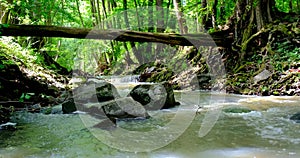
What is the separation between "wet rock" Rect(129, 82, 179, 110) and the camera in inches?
229

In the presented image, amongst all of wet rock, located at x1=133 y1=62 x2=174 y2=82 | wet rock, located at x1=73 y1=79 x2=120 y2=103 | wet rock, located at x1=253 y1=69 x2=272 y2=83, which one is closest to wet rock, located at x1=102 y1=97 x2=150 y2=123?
wet rock, located at x1=73 y1=79 x2=120 y2=103

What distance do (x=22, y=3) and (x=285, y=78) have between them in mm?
7572

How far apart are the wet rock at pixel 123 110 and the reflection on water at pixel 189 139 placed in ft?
0.86

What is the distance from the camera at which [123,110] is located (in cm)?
477

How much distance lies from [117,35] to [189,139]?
4.35 m

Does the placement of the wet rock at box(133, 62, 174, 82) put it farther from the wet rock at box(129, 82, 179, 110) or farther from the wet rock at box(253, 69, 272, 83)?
the wet rock at box(129, 82, 179, 110)

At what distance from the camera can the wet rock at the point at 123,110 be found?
474 centimetres

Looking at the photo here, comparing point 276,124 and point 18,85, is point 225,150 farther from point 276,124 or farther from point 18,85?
point 18,85

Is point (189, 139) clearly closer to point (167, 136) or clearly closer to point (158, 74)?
point (167, 136)

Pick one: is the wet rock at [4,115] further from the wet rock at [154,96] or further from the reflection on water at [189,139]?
the wet rock at [154,96]

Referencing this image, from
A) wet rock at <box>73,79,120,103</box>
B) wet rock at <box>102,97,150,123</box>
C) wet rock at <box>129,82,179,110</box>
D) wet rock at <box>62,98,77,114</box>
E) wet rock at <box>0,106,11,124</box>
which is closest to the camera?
wet rock at <box>0,106,11,124</box>

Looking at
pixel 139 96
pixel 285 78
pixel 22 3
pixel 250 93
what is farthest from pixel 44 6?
pixel 285 78

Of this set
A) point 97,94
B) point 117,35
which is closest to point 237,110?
point 97,94

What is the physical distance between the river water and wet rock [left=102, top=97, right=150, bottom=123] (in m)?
0.25
